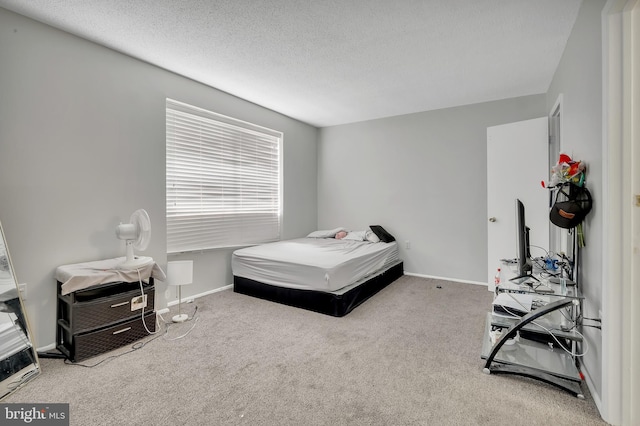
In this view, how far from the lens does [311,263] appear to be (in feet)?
10.2

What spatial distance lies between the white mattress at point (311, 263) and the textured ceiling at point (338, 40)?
6.56 ft

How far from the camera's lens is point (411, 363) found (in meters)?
2.08

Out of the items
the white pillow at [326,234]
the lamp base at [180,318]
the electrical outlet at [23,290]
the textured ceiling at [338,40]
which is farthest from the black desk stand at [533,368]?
the electrical outlet at [23,290]

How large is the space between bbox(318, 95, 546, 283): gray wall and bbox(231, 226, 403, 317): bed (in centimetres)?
73

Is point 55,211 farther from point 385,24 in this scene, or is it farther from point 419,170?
point 419,170

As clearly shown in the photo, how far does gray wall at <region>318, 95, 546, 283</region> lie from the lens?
161 inches

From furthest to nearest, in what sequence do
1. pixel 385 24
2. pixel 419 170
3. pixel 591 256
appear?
pixel 419 170 → pixel 385 24 → pixel 591 256

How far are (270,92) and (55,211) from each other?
251 cm

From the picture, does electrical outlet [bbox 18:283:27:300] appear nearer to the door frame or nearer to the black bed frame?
the black bed frame

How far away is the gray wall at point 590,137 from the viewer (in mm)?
1663

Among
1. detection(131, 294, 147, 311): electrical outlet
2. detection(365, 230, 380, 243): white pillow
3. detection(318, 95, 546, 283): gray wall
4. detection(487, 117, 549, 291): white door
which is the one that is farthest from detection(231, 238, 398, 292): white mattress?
detection(487, 117, 549, 291): white door

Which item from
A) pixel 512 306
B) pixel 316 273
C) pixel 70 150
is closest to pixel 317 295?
pixel 316 273

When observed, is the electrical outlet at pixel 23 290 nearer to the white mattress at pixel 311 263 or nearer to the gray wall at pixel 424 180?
the white mattress at pixel 311 263

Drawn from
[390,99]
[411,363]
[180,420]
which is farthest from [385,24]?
[180,420]
